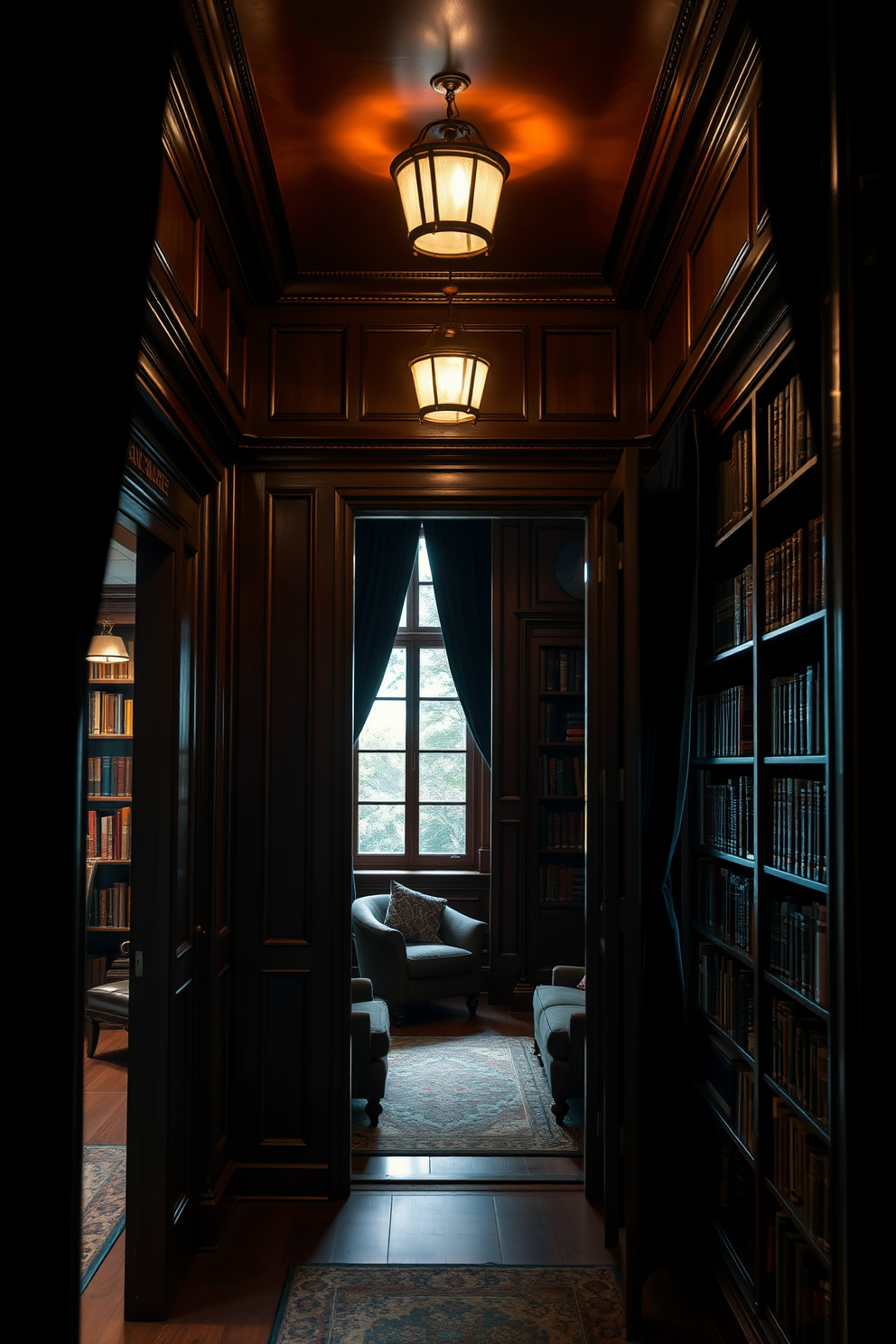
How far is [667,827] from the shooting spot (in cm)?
311

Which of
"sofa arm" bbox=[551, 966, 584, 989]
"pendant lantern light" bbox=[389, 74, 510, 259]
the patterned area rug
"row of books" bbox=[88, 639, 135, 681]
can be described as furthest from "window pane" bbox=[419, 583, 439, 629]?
"pendant lantern light" bbox=[389, 74, 510, 259]

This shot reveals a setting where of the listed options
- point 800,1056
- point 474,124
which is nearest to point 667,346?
point 474,124

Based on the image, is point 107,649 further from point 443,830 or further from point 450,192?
point 450,192

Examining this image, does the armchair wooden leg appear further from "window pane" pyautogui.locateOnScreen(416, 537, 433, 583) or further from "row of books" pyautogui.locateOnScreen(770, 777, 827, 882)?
"window pane" pyautogui.locateOnScreen(416, 537, 433, 583)

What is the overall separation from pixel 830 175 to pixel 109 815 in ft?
20.9

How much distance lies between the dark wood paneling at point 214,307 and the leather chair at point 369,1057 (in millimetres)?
2868

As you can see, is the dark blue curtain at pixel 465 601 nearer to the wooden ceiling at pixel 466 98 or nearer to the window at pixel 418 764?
the window at pixel 418 764

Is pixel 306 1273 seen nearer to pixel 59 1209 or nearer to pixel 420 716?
pixel 59 1209

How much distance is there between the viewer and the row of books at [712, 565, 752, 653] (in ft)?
9.30

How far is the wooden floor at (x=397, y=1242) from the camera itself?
116 inches

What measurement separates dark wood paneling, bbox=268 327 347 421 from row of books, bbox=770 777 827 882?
2.25 m

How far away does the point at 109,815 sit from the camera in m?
6.82

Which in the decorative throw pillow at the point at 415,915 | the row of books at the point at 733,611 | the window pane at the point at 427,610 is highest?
the window pane at the point at 427,610

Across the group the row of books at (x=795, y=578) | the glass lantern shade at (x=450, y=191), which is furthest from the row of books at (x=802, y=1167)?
the glass lantern shade at (x=450, y=191)
